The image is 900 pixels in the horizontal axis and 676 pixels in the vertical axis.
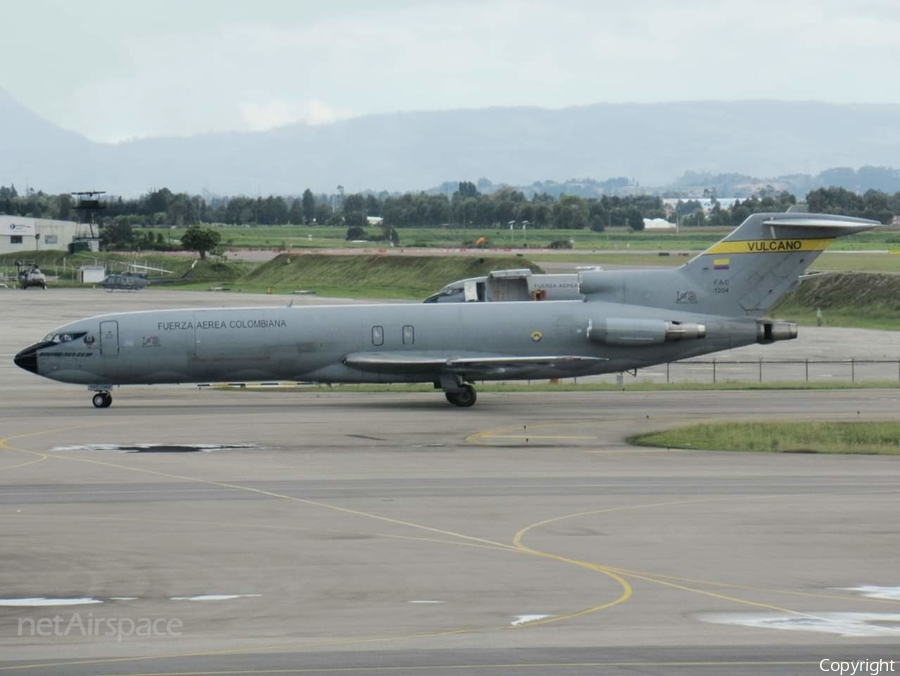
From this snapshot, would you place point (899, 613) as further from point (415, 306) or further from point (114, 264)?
point (114, 264)

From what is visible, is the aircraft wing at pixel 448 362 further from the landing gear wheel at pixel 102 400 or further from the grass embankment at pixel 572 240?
the grass embankment at pixel 572 240

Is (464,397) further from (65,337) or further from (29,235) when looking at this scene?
(29,235)

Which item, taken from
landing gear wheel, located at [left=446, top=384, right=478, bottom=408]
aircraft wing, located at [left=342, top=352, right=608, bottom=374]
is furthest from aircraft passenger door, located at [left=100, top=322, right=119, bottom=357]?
landing gear wheel, located at [left=446, top=384, right=478, bottom=408]

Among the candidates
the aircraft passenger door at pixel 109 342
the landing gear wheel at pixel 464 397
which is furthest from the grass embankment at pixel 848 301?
the aircraft passenger door at pixel 109 342

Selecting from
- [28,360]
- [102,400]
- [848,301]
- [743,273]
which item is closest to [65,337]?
[28,360]

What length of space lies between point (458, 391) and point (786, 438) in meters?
12.3

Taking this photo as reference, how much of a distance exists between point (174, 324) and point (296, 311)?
159 inches

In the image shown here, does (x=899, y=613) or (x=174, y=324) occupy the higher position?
(x=174, y=324)

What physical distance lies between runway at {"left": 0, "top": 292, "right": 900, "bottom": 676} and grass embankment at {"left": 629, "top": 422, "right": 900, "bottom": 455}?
3.44 feet

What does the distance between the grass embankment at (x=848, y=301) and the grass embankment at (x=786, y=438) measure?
143 ft

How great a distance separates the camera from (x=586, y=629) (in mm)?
15859

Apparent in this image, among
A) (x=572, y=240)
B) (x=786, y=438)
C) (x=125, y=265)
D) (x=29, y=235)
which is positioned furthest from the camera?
(x=572, y=240)

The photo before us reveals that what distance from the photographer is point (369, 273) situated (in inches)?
4417

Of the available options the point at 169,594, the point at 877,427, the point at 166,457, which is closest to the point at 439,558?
the point at 169,594
